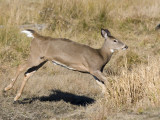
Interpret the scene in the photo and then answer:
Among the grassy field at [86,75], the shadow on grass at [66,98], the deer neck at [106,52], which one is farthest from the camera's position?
the shadow on grass at [66,98]

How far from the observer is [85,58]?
945 centimetres

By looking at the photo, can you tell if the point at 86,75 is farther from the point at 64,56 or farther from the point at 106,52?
the point at 64,56

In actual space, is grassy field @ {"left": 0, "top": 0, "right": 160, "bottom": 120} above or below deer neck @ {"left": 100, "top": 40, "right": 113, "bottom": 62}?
below

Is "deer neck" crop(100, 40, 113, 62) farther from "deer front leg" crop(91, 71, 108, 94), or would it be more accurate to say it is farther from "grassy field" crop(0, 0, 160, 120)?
"deer front leg" crop(91, 71, 108, 94)

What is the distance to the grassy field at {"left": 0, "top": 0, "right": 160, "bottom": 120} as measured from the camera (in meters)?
8.15

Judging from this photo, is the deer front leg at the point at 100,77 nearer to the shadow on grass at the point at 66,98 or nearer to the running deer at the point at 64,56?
the running deer at the point at 64,56

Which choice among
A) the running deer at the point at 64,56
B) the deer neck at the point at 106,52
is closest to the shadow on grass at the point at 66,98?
the running deer at the point at 64,56

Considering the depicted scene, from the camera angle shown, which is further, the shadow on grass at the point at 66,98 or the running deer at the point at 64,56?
the shadow on grass at the point at 66,98

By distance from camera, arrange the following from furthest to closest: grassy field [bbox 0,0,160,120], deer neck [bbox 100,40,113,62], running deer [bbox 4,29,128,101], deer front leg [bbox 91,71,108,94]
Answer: deer neck [bbox 100,40,113,62], running deer [bbox 4,29,128,101], deer front leg [bbox 91,71,108,94], grassy field [bbox 0,0,160,120]

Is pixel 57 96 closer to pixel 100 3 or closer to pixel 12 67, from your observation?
pixel 12 67

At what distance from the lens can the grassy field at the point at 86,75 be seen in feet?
26.7

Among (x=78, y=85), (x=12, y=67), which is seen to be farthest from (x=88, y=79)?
(x=12, y=67)

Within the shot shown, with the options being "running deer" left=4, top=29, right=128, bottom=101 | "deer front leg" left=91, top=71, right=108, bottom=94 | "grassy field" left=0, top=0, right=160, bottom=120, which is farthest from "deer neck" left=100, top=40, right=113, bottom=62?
"deer front leg" left=91, top=71, right=108, bottom=94

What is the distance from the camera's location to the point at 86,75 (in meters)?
12.5
